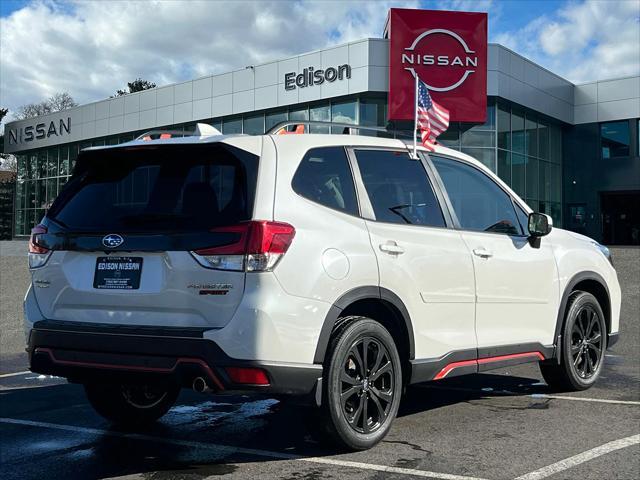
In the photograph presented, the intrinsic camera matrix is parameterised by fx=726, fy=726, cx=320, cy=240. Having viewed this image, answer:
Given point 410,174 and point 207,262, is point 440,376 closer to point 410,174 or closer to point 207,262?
point 410,174

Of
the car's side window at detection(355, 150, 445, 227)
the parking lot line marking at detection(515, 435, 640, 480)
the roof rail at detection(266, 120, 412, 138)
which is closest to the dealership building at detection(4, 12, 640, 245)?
the roof rail at detection(266, 120, 412, 138)

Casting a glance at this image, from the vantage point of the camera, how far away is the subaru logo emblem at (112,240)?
4061 mm

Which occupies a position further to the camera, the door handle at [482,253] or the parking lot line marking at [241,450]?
the door handle at [482,253]

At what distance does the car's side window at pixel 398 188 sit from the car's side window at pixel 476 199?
0.25 m

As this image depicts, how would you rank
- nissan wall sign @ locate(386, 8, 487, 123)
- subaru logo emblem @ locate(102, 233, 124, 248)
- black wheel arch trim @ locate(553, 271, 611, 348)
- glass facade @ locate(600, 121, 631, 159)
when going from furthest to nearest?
glass facade @ locate(600, 121, 631, 159)
nissan wall sign @ locate(386, 8, 487, 123)
black wheel arch trim @ locate(553, 271, 611, 348)
subaru logo emblem @ locate(102, 233, 124, 248)

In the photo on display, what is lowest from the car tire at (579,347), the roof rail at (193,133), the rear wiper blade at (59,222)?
the car tire at (579,347)

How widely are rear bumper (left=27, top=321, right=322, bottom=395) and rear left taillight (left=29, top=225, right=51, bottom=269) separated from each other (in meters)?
0.39

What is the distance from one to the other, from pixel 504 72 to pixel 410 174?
986 inches

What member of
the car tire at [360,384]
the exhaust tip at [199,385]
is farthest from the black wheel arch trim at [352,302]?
the exhaust tip at [199,385]

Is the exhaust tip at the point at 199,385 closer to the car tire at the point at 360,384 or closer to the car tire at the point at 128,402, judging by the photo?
the car tire at the point at 360,384

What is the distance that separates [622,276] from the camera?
46.1 ft

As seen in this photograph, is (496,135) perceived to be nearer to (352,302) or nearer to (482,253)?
(482,253)

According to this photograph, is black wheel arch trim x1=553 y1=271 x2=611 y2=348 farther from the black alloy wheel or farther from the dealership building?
the dealership building

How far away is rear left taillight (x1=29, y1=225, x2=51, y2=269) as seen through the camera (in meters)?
4.39
